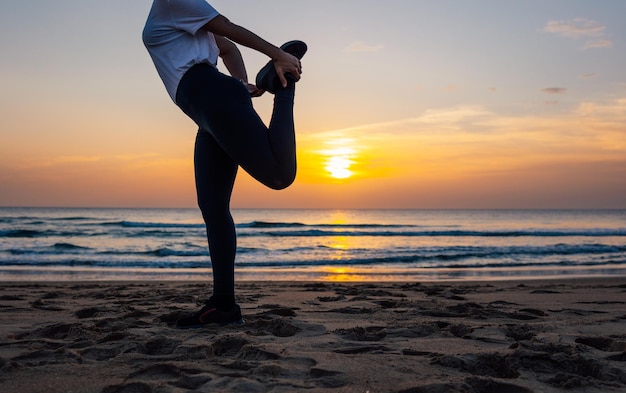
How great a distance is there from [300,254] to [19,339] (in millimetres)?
12592

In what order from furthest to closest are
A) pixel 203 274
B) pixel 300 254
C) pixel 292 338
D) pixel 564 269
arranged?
1. pixel 300 254
2. pixel 564 269
3. pixel 203 274
4. pixel 292 338

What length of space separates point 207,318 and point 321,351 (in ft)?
2.48

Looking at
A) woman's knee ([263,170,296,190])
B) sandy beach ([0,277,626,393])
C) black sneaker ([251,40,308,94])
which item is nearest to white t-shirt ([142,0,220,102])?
black sneaker ([251,40,308,94])

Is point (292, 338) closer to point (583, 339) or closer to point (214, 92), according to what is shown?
point (214, 92)

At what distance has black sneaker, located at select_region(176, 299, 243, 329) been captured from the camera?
285 centimetres

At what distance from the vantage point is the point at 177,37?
2639 millimetres

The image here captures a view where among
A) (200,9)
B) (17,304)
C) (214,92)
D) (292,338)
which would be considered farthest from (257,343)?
(17,304)

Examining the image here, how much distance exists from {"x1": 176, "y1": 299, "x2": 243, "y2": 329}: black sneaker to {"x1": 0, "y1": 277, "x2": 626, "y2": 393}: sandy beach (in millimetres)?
76

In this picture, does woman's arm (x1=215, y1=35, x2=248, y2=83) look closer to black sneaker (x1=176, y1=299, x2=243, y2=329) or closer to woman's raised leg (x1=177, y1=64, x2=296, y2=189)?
woman's raised leg (x1=177, y1=64, x2=296, y2=189)

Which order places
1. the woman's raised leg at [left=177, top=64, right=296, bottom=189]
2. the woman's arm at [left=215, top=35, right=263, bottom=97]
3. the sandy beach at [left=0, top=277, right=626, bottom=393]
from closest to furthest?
1. the sandy beach at [left=0, top=277, right=626, bottom=393]
2. the woman's raised leg at [left=177, top=64, right=296, bottom=189]
3. the woman's arm at [left=215, top=35, right=263, bottom=97]

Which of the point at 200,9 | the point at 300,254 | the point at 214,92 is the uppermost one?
the point at 200,9

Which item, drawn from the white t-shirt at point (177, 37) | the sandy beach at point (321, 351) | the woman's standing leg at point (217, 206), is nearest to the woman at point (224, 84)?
the white t-shirt at point (177, 37)

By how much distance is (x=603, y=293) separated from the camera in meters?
5.69

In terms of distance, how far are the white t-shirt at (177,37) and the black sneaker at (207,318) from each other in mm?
1078
